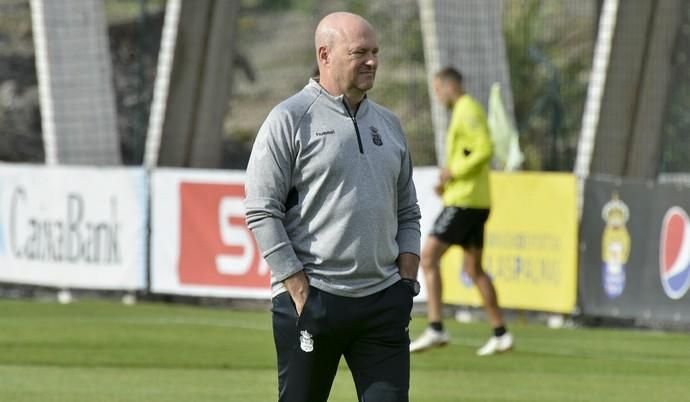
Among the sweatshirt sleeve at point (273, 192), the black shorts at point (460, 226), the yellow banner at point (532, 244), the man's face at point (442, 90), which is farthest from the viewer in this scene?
the yellow banner at point (532, 244)

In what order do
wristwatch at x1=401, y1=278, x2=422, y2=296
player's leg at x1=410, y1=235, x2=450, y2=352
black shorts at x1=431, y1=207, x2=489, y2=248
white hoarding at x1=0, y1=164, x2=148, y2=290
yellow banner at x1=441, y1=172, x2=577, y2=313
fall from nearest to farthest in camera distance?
1. wristwatch at x1=401, y1=278, x2=422, y2=296
2. player's leg at x1=410, y1=235, x2=450, y2=352
3. black shorts at x1=431, y1=207, x2=489, y2=248
4. yellow banner at x1=441, y1=172, x2=577, y2=313
5. white hoarding at x1=0, y1=164, x2=148, y2=290

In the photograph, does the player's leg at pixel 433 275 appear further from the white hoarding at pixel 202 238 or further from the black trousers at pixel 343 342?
the black trousers at pixel 343 342

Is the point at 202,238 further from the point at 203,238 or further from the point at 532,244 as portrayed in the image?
the point at 532,244

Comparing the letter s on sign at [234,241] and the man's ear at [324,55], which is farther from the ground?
the man's ear at [324,55]

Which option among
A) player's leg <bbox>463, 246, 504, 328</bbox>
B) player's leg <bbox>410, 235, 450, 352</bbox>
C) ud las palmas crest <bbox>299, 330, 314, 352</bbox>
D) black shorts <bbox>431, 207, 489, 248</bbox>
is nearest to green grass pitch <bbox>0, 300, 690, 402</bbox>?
player's leg <bbox>410, 235, 450, 352</bbox>

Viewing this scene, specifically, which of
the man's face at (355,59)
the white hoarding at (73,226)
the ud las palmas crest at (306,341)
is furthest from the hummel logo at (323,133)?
the white hoarding at (73,226)

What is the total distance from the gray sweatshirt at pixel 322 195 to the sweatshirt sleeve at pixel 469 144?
23.4 ft

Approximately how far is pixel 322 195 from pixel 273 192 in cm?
19

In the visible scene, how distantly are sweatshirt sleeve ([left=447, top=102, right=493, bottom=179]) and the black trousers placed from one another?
708 cm

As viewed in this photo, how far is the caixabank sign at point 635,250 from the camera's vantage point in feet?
51.8

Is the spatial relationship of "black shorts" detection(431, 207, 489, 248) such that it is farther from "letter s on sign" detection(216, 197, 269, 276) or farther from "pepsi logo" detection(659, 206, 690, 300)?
"letter s on sign" detection(216, 197, 269, 276)

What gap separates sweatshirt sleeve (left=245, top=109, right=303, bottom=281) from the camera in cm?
639

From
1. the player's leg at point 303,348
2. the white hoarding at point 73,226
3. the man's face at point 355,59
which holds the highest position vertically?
the man's face at point 355,59

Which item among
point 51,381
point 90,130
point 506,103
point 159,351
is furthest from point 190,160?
point 51,381
